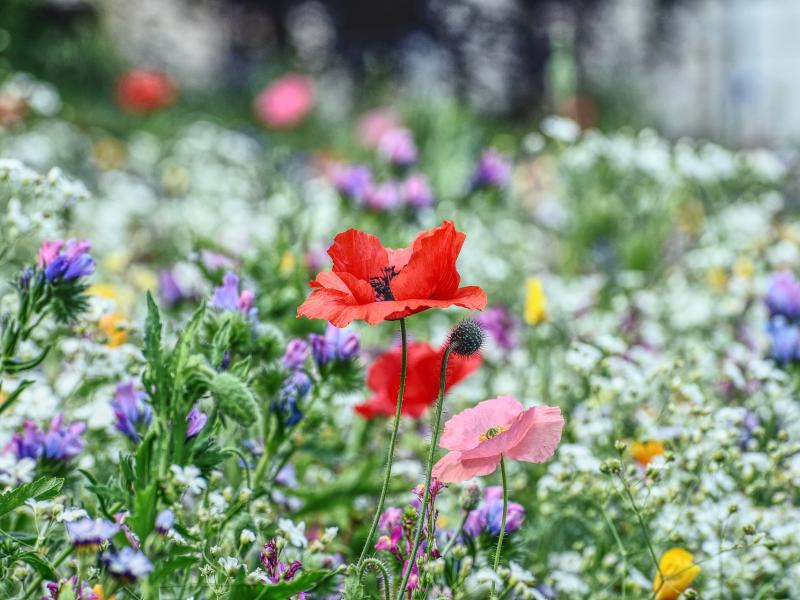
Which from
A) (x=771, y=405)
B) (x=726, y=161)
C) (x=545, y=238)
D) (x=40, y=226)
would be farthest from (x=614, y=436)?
(x=545, y=238)

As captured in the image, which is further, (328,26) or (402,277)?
(328,26)

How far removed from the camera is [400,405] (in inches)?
45.4

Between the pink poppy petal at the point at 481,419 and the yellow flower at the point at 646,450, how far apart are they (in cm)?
64

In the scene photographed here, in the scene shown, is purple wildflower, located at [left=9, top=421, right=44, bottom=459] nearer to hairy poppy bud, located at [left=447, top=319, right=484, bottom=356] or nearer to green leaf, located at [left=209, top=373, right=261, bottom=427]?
green leaf, located at [left=209, top=373, right=261, bottom=427]

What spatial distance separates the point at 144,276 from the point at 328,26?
915 cm

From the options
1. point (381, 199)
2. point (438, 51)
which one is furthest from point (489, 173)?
point (438, 51)

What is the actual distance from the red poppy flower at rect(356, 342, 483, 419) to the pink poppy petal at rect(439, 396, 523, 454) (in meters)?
0.29

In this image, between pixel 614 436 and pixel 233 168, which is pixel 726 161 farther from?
pixel 233 168

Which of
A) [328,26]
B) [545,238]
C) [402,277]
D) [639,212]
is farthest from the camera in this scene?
[328,26]

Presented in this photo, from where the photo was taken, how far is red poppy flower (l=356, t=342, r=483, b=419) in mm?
1599

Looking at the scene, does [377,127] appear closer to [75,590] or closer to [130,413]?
[130,413]

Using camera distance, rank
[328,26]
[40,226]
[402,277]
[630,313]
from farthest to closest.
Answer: [328,26], [630,313], [40,226], [402,277]

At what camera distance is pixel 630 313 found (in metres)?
2.86

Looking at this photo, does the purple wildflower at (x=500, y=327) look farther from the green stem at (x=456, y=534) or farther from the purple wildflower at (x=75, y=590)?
the purple wildflower at (x=75, y=590)
